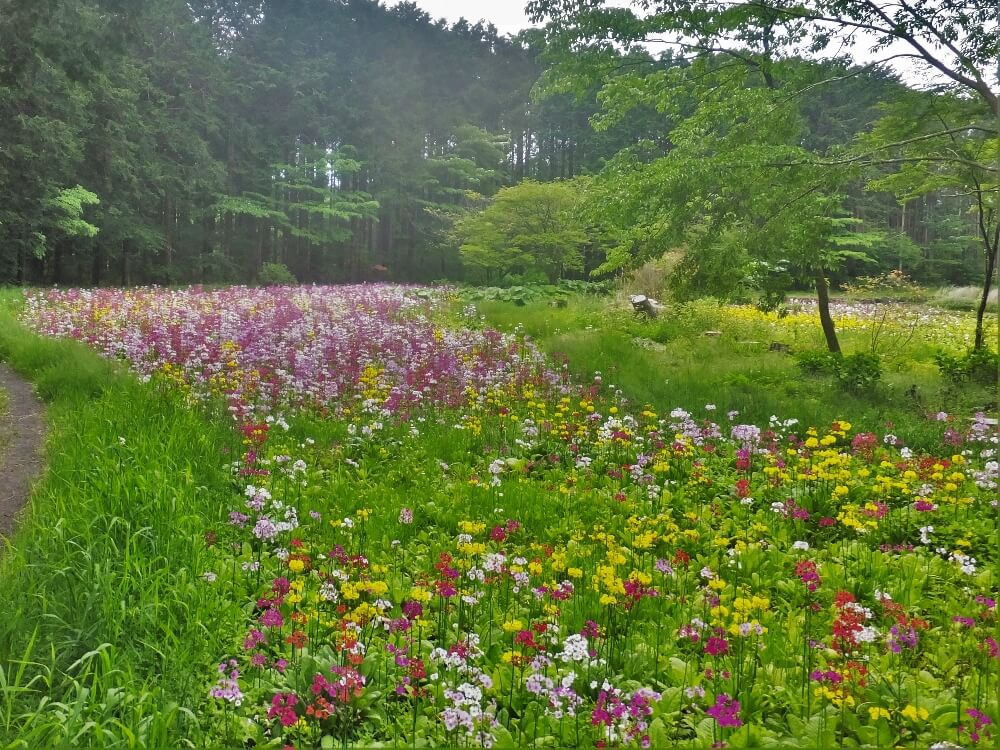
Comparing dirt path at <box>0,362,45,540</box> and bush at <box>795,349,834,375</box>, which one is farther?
bush at <box>795,349,834,375</box>

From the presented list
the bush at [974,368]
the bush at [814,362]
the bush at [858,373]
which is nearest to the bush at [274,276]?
the bush at [814,362]

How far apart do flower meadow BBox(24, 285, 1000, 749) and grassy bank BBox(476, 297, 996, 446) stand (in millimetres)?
482

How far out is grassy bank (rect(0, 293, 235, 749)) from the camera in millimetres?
2461

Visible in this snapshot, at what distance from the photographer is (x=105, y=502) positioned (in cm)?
427

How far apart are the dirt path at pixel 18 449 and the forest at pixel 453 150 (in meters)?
6.72

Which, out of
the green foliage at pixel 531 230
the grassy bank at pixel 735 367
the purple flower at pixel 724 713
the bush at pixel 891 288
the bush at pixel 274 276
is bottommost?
the purple flower at pixel 724 713

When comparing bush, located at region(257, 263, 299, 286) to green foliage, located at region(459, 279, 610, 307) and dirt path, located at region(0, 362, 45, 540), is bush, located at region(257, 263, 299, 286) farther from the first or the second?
dirt path, located at region(0, 362, 45, 540)

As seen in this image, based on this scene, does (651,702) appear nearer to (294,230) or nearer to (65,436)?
(65,436)

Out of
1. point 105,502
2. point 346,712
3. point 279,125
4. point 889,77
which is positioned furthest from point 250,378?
point 279,125

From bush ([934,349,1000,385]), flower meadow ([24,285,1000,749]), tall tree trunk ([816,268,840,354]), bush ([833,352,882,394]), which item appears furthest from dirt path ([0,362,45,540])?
tall tree trunk ([816,268,840,354])

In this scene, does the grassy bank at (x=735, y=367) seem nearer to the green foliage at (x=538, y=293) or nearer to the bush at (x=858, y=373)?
the bush at (x=858, y=373)

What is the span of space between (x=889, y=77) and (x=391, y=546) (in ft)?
34.8

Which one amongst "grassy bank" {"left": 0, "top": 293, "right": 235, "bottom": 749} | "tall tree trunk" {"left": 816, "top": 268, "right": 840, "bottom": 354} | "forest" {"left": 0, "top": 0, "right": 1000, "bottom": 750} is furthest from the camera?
"tall tree trunk" {"left": 816, "top": 268, "right": 840, "bottom": 354}

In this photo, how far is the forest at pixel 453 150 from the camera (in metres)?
8.87
